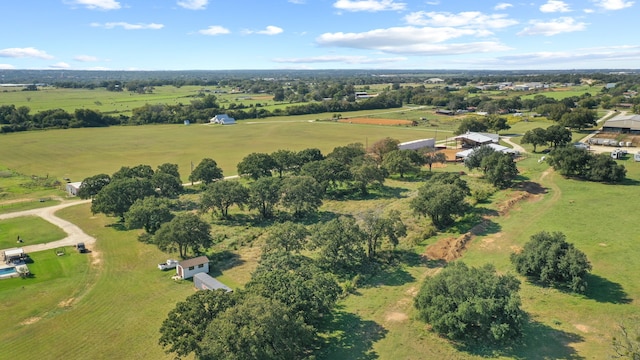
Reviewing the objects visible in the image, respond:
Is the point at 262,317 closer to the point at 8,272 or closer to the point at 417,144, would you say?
the point at 8,272

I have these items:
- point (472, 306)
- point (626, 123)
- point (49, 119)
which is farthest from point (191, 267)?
point (49, 119)

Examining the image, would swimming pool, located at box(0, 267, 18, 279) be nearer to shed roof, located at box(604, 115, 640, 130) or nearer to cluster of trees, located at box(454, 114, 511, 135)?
cluster of trees, located at box(454, 114, 511, 135)

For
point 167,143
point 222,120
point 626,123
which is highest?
point 222,120

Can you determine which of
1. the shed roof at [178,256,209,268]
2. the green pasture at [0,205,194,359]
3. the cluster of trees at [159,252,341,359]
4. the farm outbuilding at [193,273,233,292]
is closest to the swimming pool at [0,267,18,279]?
the green pasture at [0,205,194,359]

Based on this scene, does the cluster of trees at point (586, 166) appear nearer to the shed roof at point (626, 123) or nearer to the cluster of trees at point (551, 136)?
the cluster of trees at point (551, 136)

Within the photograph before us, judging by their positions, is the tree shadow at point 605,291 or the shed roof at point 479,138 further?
the shed roof at point 479,138

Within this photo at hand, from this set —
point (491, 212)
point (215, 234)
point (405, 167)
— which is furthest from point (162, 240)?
point (405, 167)

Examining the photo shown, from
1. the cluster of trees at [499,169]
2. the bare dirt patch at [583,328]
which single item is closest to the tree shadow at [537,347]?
the bare dirt patch at [583,328]
